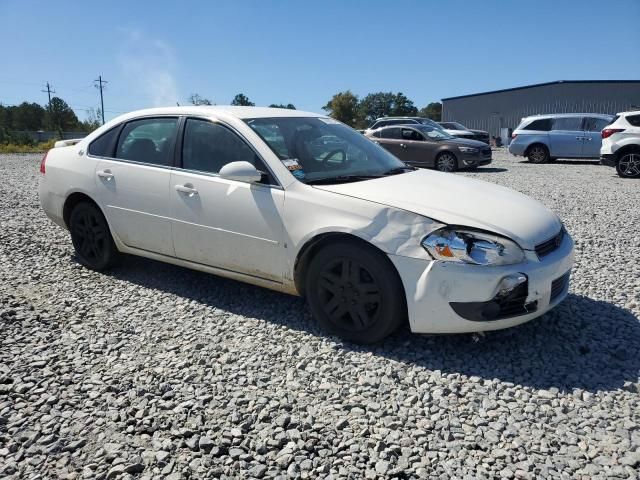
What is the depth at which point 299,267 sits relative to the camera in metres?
3.58

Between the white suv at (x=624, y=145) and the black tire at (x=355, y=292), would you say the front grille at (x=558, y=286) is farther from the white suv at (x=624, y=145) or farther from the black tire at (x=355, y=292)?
the white suv at (x=624, y=145)

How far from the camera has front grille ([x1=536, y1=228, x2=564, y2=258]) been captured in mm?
3248

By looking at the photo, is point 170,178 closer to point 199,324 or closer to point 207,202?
point 207,202

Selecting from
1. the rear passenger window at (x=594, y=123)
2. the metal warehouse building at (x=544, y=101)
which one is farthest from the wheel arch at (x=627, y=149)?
the metal warehouse building at (x=544, y=101)

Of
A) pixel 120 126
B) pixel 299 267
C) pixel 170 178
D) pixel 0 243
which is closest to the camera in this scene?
pixel 299 267

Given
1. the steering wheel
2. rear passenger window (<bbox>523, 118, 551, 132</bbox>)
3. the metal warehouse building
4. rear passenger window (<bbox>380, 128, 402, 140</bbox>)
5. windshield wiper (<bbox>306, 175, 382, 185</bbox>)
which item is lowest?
windshield wiper (<bbox>306, 175, 382, 185</bbox>)

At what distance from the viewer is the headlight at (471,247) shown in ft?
10.1

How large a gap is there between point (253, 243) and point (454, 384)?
1.66 meters

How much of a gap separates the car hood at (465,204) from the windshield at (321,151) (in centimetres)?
22

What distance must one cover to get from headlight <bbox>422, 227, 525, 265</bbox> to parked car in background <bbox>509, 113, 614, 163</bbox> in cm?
1608

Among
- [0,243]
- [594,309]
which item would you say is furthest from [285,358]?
[0,243]

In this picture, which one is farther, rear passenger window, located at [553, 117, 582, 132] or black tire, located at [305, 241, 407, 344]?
rear passenger window, located at [553, 117, 582, 132]

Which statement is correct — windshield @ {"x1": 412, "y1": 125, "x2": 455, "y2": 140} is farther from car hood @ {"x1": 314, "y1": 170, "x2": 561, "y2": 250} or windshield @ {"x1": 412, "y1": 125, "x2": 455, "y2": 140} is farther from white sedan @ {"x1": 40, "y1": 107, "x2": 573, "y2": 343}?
car hood @ {"x1": 314, "y1": 170, "x2": 561, "y2": 250}

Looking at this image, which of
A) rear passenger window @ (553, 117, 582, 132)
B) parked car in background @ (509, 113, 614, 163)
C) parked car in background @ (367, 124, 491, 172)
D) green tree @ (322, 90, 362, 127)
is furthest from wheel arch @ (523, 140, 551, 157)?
green tree @ (322, 90, 362, 127)
